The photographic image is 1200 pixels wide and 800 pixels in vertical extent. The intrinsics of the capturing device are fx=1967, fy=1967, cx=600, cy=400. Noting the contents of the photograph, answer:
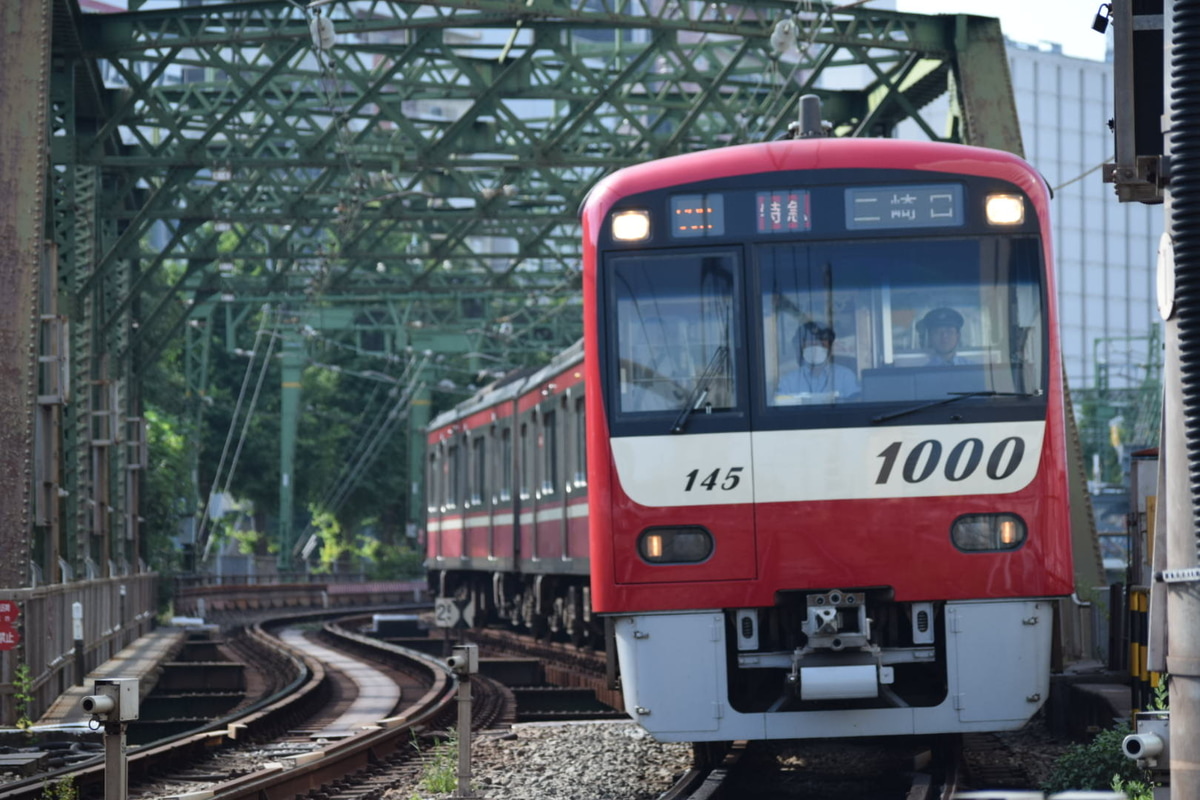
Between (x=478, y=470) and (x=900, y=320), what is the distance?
53.9 ft

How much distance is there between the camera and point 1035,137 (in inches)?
4254

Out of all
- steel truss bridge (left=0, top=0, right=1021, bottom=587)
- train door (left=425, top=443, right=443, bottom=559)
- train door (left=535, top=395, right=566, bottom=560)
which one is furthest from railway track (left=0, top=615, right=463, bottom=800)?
train door (left=425, top=443, right=443, bottom=559)

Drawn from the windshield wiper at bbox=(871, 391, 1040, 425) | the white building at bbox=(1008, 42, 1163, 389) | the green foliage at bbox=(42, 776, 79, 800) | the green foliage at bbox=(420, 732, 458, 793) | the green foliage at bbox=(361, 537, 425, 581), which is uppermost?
the white building at bbox=(1008, 42, 1163, 389)

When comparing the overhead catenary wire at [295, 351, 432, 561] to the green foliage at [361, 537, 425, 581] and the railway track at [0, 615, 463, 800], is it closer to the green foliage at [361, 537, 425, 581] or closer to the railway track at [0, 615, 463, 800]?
the green foliage at [361, 537, 425, 581]

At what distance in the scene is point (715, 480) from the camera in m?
9.98

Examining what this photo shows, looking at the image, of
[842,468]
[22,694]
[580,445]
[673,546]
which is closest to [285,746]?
[22,694]

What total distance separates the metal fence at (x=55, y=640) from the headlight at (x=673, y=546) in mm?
7131

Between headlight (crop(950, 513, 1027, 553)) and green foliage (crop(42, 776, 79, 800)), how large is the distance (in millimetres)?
4768

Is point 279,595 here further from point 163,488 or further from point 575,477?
point 575,477

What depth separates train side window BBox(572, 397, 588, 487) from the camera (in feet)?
56.7

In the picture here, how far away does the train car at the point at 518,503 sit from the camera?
18.4 meters

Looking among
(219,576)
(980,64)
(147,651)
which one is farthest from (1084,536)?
(219,576)

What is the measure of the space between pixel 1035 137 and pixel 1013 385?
102 metres

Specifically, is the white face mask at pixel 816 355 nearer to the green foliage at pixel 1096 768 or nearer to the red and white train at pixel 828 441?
the red and white train at pixel 828 441
